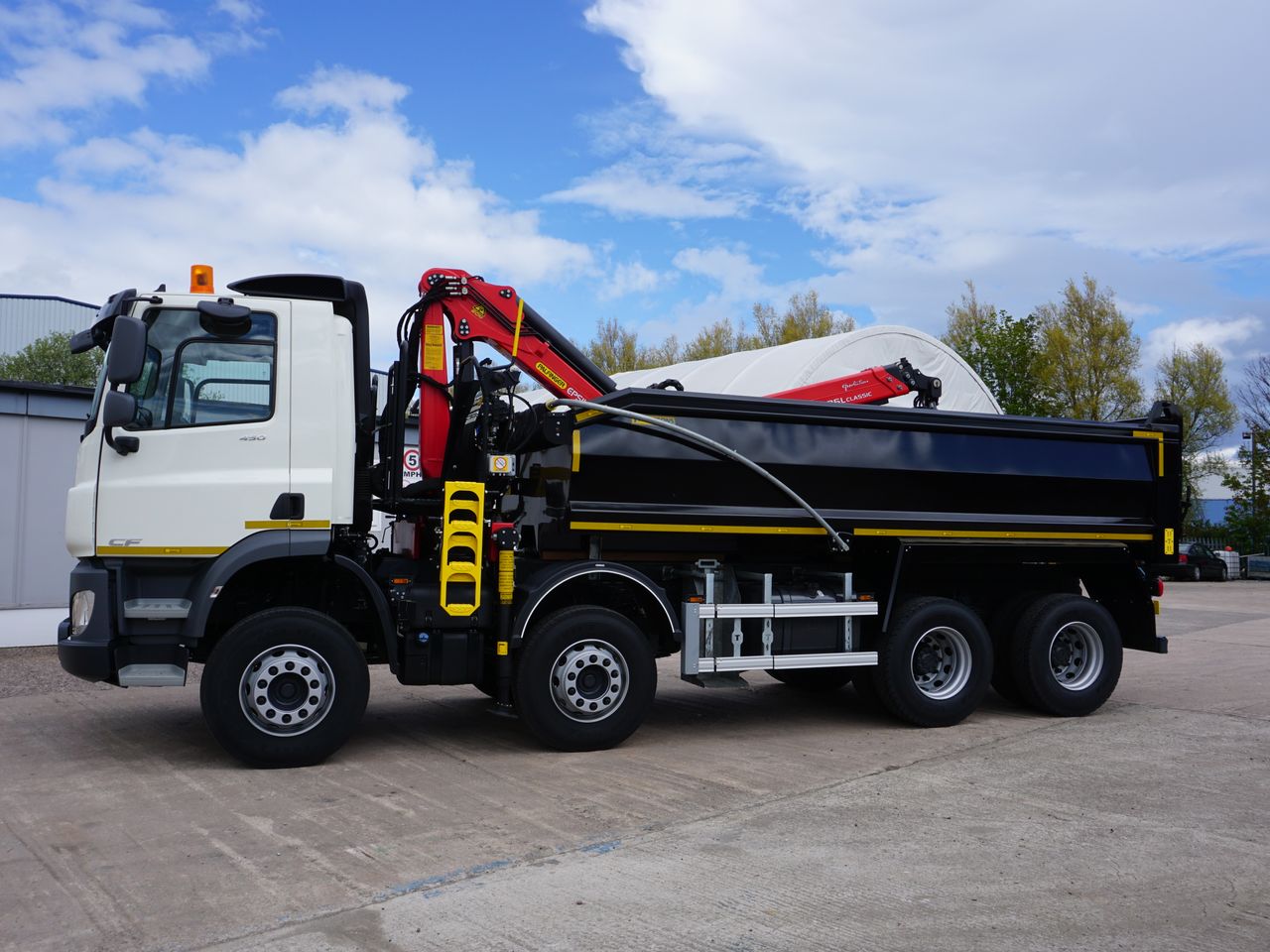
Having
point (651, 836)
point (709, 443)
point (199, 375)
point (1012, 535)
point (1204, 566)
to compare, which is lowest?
point (651, 836)

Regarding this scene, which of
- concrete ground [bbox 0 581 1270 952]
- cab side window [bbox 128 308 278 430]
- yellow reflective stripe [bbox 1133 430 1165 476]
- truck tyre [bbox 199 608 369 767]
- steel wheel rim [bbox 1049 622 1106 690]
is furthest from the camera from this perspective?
yellow reflective stripe [bbox 1133 430 1165 476]

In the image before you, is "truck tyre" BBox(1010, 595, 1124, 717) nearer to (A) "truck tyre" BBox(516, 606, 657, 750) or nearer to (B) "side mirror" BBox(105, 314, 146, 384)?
(A) "truck tyre" BBox(516, 606, 657, 750)

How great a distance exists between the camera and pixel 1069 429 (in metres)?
9.23

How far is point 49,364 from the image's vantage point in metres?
35.3

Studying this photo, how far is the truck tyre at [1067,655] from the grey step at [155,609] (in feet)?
21.3

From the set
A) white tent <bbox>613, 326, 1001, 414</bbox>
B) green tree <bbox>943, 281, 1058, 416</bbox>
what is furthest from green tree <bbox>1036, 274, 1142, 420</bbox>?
white tent <bbox>613, 326, 1001, 414</bbox>

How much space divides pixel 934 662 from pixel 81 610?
623 centimetres

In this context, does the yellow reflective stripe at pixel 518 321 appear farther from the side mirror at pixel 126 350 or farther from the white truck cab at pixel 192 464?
the side mirror at pixel 126 350

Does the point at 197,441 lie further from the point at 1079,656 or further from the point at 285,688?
the point at 1079,656

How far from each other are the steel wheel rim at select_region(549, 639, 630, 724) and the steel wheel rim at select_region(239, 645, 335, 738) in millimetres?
1500

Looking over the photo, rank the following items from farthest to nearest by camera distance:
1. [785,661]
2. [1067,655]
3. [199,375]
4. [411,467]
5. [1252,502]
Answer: [1252,502], [1067,655], [785,661], [411,467], [199,375]

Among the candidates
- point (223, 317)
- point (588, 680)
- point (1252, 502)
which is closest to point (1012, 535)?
point (588, 680)

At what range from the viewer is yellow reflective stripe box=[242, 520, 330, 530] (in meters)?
7.08

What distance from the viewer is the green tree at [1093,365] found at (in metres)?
37.9
